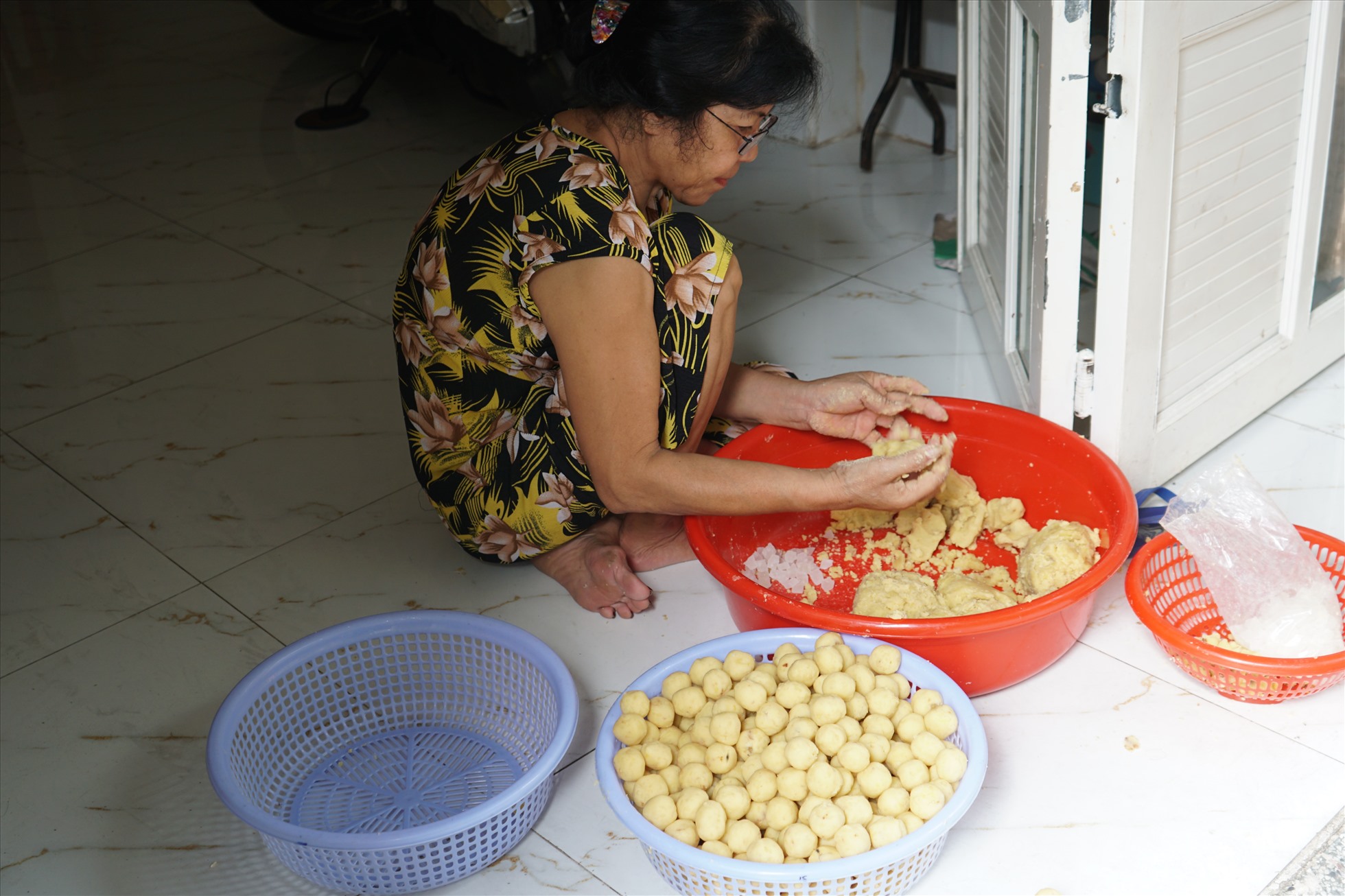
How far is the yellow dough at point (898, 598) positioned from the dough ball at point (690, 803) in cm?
37

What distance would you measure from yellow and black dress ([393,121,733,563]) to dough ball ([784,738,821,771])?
507mm

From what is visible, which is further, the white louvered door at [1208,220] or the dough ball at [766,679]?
the white louvered door at [1208,220]

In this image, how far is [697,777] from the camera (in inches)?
49.3

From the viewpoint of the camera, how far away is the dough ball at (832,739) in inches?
49.4

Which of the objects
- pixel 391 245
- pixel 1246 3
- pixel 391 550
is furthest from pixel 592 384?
pixel 391 245

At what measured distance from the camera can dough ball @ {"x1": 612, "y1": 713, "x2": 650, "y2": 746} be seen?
128 centimetres

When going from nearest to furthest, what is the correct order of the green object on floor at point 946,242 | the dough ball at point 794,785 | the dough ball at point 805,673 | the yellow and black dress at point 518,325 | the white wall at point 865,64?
the dough ball at point 794,785, the dough ball at point 805,673, the yellow and black dress at point 518,325, the green object on floor at point 946,242, the white wall at point 865,64

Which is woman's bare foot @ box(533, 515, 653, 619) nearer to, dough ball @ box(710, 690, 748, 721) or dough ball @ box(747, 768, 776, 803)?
dough ball @ box(710, 690, 748, 721)

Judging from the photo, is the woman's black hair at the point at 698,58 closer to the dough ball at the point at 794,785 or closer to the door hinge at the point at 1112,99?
the door hinge at the point at 1112,99

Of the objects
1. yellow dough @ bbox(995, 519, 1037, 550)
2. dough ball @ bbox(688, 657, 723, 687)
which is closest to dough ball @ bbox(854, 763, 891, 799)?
dough ball @ bbox(688, 657, 723, 687)

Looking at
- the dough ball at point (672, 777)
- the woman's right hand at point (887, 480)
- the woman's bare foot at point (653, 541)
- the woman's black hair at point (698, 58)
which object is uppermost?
the woman's black hair at point (698, 58)

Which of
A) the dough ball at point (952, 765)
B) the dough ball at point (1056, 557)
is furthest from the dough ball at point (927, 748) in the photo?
the dough ball at point (1056, 557)

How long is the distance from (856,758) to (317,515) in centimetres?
110

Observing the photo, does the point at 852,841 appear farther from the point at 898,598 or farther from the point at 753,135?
the point at 753,135
